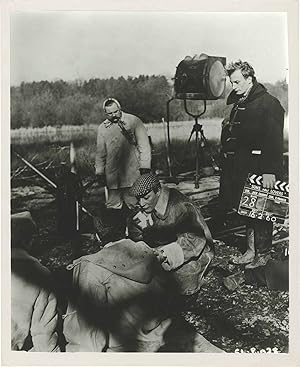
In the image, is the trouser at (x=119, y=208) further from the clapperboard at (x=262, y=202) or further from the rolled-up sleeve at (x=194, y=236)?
the clapperboard at (x=262, y=202)

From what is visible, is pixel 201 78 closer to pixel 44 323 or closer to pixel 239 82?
pixel 239 82

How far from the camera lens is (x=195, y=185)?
4.18 feet

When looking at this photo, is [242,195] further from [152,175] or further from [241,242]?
[152,175]

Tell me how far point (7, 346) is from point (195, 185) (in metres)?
0.57

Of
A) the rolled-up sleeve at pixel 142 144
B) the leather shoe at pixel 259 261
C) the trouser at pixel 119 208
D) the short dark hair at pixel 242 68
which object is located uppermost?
the short dark hair at pixel 242 68

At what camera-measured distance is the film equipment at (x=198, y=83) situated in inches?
50.2

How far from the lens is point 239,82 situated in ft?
4.21

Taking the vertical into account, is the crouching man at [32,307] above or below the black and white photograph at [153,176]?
below

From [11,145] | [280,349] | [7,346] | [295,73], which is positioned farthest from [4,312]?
[295,73]

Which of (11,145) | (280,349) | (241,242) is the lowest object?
(280,349)

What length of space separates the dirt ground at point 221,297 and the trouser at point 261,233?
2cm

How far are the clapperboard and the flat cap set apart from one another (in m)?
0.21

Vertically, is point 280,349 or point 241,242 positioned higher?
point 241,242

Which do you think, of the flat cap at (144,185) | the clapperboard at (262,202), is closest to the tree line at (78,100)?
the flat cap at (144,185)
